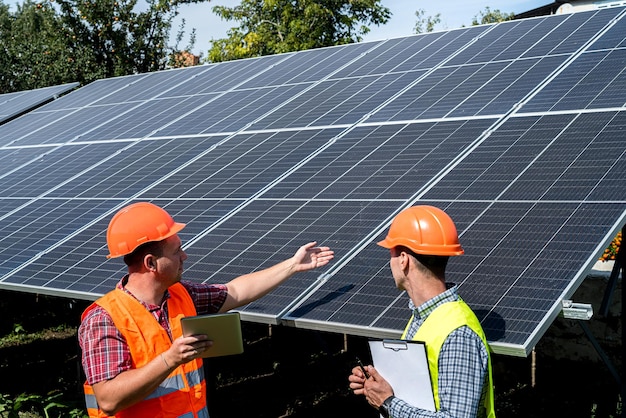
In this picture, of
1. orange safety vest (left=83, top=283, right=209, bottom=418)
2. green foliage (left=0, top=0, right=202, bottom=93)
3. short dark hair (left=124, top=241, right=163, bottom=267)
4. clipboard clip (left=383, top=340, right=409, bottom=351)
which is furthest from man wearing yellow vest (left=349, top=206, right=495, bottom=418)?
green foliage (left=0, top=0, right=202, bottom=93)

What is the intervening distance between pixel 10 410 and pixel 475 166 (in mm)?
5641

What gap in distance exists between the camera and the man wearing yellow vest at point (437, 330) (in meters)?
4.11

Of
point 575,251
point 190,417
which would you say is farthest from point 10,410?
point 575,251

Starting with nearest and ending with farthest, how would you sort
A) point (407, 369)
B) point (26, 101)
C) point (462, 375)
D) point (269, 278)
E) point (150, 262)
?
point (462, 375) → point (407, 369) → point (150, 262) → point (269, 278) → point (26, 101)

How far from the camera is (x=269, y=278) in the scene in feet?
19.8

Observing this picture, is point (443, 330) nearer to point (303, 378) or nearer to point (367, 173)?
point (367, 173)

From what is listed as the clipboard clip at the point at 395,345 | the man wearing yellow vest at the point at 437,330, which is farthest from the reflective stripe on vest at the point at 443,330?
the clipboard clip at the point at 395,345

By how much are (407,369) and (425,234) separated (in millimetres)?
755

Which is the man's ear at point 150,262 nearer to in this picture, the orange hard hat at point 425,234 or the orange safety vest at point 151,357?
the orange safety vest at point 151,357

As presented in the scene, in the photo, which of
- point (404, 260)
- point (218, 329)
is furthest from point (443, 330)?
point (218, 329)

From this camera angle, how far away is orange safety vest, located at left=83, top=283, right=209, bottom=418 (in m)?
4.79

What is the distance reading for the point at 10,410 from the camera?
358 inches

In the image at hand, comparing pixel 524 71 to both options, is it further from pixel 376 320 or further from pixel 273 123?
pixel 376 320

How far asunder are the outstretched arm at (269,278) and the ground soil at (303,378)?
2460mm
